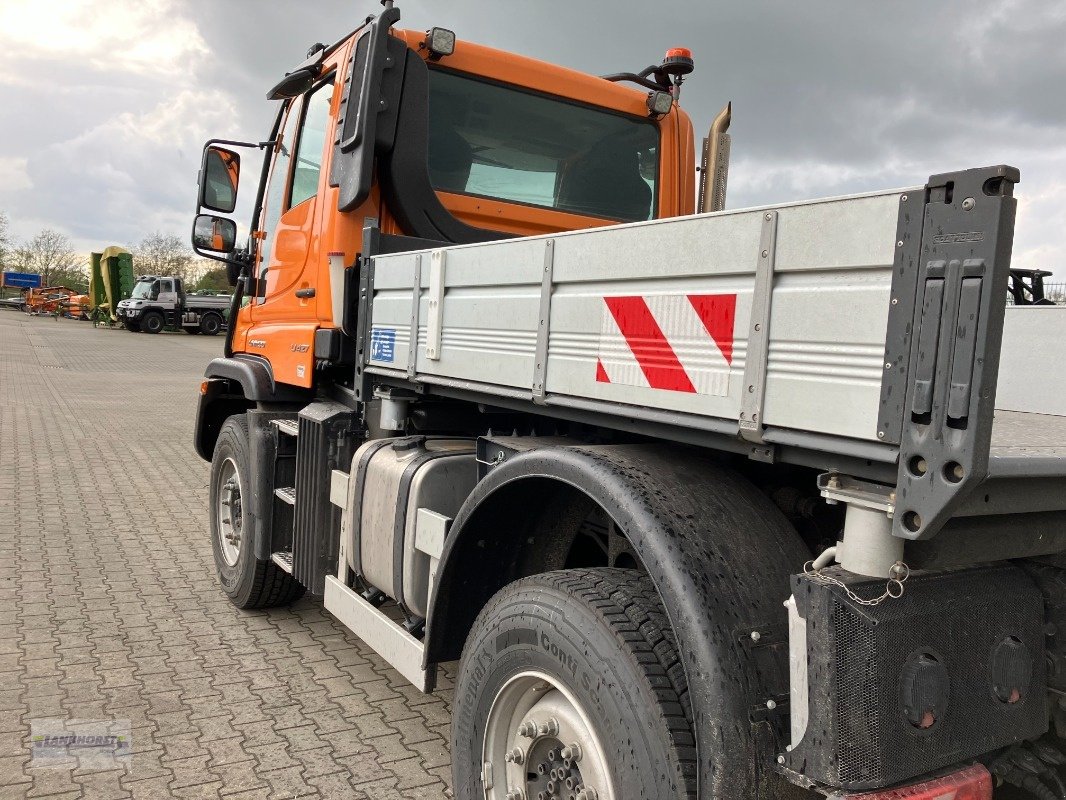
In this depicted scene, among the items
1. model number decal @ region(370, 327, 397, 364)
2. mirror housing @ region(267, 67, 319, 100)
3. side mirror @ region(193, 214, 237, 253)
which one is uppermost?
mirror housing @ region(267, 67, 319, 100)

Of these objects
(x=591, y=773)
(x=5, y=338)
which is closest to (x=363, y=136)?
(x=591, y=773)

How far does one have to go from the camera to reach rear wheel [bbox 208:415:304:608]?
15.0 ft

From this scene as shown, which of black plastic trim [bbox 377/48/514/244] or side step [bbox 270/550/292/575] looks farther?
side step [bbox 270/550/292/575]

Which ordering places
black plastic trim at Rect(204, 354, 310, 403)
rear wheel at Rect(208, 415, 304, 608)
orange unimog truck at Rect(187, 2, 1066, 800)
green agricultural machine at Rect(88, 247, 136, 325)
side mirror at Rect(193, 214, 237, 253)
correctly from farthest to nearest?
green agricultural machine at Rect(88, 247, 136, 325) → side mirror at Rect(193, 214, 237, 253) → rear wheel at Rect(208, 415, 304, 608) → black plastic trim at Rect(204, 354, 310, 403) → orange unimog truck at Rect(187, 2, 1066, 800)

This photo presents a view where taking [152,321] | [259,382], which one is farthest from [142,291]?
[259,382]

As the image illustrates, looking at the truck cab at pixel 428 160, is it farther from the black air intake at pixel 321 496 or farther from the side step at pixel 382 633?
the side step at pixel 382 633

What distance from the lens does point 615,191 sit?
446 centimetres

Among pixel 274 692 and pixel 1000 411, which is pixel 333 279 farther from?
pixel 1000 411

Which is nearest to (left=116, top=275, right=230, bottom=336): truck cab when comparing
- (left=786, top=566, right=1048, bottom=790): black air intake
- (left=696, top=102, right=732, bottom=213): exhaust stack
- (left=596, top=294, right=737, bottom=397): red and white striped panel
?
(left=696, top=102, right=732, bottom=213): exhaust stack

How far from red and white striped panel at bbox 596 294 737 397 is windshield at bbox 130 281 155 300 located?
39.4m

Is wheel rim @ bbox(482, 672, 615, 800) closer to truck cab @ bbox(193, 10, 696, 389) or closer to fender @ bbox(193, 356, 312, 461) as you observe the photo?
truck cab @ bbox(193, 10, 696, 389)

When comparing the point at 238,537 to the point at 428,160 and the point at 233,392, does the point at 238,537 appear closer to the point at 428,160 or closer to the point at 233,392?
the point at 233,392

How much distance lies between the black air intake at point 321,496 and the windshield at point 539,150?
119cm

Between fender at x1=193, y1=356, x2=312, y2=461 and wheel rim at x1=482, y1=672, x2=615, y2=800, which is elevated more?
fender at x1=193, y1=356, x2=312, y2=461
